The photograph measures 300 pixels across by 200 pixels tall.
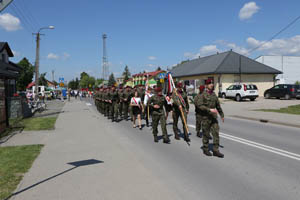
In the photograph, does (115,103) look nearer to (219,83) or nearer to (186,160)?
(186,160)

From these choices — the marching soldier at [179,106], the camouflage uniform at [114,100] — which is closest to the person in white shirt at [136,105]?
the camouflage uniform at [114,100]

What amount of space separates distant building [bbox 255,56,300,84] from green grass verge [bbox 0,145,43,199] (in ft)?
184

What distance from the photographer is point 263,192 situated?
13.1 feet

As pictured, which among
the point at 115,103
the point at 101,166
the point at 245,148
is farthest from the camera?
the point at 115,103

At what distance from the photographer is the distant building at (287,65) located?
5566cm

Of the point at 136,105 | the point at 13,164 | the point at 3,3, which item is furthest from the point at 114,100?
the point at 3,3

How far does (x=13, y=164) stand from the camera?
213 inches

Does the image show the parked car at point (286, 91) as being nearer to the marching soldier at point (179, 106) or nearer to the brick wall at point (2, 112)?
the marching soldier at point (179, 106)

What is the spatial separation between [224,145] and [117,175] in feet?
12.2

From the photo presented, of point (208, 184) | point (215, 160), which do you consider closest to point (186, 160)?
point (215, 160)

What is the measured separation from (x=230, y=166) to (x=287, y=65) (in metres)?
59.5

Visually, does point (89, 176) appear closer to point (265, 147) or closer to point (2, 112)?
point (265, 147)

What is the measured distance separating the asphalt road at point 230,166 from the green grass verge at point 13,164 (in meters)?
2.36

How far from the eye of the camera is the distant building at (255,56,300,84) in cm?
5566
